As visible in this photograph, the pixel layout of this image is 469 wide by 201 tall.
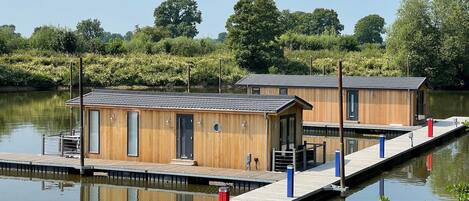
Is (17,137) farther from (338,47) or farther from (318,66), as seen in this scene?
(338,47)

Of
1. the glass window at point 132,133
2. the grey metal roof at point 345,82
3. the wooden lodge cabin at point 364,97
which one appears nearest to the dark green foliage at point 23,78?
the grey metal roof at point 345,82

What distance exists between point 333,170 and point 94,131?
8483mm

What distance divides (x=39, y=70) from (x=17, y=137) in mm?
39266

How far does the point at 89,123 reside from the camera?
88.5ft

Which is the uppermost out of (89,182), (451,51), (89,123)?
(451,51)

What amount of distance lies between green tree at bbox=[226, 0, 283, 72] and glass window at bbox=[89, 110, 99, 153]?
52.0 meters

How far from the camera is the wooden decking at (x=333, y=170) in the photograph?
2044 centimetres

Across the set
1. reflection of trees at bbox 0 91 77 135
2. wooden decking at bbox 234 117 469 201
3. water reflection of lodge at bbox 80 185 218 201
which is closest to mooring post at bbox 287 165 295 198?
wooden decking at bbox 234 117 469 201

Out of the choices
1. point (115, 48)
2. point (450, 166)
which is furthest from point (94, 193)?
point (115, 48)

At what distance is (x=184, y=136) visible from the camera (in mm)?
25578

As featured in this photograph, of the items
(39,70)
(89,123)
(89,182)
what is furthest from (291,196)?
(39,70)

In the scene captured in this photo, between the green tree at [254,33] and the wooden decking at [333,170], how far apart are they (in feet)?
143

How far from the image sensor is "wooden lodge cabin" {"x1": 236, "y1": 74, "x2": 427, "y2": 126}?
3866 cm

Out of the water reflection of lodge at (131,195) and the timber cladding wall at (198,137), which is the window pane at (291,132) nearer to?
the timber cladding wall at (198,137)
